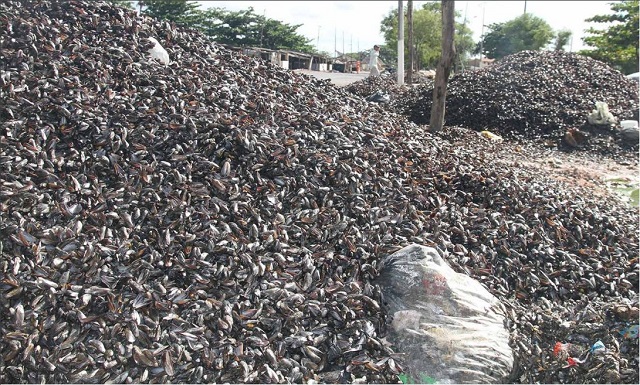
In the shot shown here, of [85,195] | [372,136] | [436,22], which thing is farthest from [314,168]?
[436,22]

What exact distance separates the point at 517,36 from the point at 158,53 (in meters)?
32.9

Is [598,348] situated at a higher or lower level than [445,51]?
lower

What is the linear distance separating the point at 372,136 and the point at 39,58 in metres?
2.32

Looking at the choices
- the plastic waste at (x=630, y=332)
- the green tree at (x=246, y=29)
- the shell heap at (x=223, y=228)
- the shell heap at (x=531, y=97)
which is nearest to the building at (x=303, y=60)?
the green tree at (x=246, y=29)

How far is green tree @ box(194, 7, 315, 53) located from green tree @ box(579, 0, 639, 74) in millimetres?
11141

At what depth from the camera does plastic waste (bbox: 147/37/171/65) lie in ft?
12.9

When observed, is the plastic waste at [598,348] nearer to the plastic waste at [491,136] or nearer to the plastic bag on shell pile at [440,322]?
the plastic bag on shell pile at [440,322]

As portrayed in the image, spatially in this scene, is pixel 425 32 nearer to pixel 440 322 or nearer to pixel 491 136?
pixel 491 136

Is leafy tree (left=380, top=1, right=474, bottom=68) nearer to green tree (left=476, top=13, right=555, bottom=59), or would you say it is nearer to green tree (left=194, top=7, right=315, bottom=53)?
green tree (left=476, top=13, right=555, bottom=59)

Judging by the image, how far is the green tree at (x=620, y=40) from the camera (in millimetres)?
18344

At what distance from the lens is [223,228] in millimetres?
2730

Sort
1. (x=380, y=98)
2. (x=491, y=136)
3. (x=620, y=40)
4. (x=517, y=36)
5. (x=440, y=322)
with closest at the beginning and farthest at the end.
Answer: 1. (x=440, y=322)
2. (x=491, y=136)
3. (x=380, y=98)
4. (x=620, y=40)
5. (x=517, y=36)

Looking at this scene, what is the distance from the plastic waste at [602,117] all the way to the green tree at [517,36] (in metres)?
22.1

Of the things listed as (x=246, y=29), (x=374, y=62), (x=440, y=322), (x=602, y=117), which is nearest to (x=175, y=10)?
(x=246, y=29)
